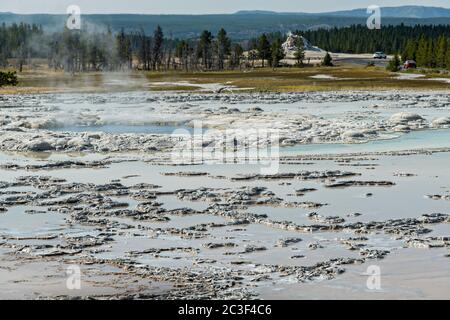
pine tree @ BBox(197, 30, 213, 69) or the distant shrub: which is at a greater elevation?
pine tree @ BBox(197, 30, 213, 69)

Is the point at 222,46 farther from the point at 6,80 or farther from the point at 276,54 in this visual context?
the point at 6,80

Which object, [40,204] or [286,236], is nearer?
[286,236]

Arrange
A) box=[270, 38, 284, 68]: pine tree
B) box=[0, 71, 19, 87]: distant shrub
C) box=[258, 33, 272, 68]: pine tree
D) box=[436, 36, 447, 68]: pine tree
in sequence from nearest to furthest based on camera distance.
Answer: box=[0, 71, 19, 87]: distant shrub < box=[436, 36, 447, 68]: pine tree < box=[270, 38, 284, 68]: pine tree < box=[258, 33, 272, 68]: pine tree

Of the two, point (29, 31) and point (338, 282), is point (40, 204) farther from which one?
point (29, 31)

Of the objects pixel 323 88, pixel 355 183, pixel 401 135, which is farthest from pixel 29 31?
pixel 355 183

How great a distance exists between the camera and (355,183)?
79.8 ft

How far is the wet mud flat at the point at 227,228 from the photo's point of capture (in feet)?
46.4

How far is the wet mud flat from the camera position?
14.1 m

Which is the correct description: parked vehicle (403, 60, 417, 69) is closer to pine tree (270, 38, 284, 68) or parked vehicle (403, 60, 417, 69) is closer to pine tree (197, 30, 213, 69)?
pine tree (270, 38, 284, 68)

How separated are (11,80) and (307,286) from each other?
270 ft

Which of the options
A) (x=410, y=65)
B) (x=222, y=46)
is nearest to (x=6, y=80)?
(x=410, y=65)

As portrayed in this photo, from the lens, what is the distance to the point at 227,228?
1867cm

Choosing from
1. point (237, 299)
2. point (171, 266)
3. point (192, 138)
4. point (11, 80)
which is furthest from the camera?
point (11, 80)

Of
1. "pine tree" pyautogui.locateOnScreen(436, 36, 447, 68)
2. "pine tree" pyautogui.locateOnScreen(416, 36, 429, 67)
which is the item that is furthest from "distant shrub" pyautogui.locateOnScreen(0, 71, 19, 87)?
"pine tree" pyautogui.locateOnScreen(416, 36, 429, 67)
